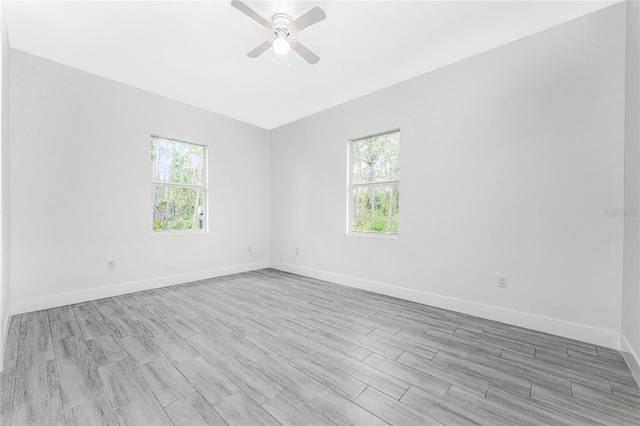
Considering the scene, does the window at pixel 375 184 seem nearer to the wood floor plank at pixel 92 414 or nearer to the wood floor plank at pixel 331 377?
the wood floor plank at pixel 331 377

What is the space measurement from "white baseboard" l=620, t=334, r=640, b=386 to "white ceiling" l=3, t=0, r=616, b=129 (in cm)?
269

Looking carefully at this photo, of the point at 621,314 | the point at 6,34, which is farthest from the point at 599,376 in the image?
the point at 6,34

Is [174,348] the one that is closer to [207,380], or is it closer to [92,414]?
[207,380]

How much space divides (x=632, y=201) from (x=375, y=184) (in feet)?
7.87

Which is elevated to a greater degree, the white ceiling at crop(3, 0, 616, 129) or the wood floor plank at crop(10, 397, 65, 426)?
the white ceiling at crop(3, 0, 616, 129)

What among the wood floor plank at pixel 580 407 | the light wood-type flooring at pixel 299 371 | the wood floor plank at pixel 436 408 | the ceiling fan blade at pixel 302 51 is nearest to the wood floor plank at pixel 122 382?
the light wood-type flooring at pixel 299 371

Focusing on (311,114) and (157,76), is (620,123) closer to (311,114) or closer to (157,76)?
(311,114)

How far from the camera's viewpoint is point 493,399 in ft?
5.14

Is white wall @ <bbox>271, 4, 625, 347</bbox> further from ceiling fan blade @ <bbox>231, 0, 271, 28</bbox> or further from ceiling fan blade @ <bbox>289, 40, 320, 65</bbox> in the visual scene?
ceiling fan blade @ <bbox>231, 0, 271, 28</bbox>

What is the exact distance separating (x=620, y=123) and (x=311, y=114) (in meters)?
3.64

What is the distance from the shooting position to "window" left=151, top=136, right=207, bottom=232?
3939 millimetres

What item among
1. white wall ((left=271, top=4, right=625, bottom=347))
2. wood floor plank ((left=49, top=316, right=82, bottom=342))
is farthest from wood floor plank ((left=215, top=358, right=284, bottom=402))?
white wall ((left=271, top=4, right=625, bottom=347))

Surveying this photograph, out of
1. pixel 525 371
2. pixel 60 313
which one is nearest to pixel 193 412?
pixel 525 371

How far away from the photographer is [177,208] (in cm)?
416
